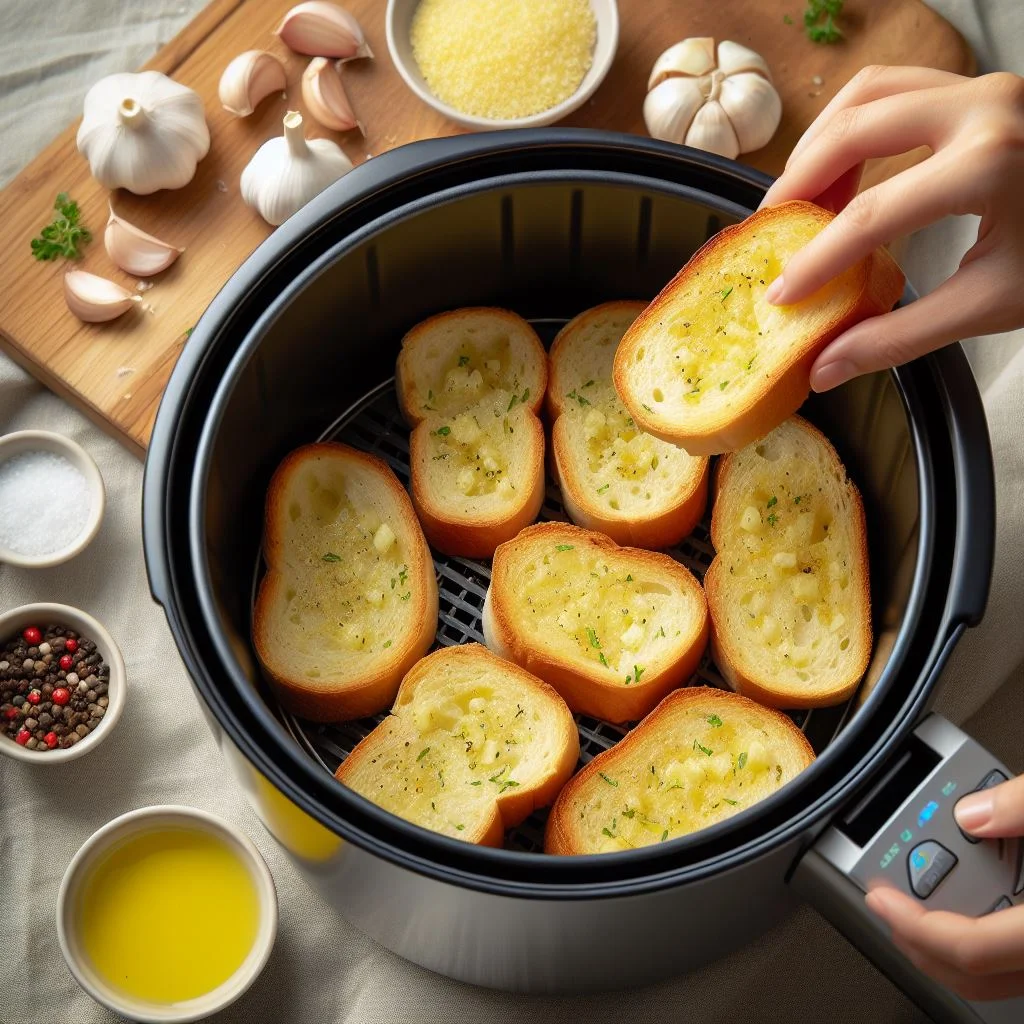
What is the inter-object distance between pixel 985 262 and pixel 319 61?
46.3 inches

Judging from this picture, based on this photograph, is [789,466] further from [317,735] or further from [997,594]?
[317,735]

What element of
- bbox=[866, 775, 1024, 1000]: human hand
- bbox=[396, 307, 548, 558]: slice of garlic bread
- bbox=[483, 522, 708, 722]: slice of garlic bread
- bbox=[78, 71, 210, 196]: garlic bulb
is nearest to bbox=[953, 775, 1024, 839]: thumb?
bbox=[866, 775, 1024, 1000]: human hand

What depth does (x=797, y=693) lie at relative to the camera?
5.32 ft

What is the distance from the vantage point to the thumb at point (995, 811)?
1.21 meters

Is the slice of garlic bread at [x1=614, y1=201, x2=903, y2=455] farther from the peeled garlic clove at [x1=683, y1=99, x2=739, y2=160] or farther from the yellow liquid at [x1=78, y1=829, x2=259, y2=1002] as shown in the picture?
the yellow liquid at [x1=78, y1=829, x2=259, y2=1002]

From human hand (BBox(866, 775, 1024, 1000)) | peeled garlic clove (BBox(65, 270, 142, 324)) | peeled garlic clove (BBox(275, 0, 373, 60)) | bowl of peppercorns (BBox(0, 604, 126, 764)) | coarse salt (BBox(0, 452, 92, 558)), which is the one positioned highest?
peeled garlic clove (BBox(275, 0, 373, 60))

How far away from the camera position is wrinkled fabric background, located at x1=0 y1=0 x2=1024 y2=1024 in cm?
175

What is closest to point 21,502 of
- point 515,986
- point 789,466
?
point 515,986

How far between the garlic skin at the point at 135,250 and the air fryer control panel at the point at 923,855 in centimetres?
135

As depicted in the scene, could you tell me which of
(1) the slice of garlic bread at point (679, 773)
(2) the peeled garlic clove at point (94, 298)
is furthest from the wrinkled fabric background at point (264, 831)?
(1) the slice of garlic bread at point (679, 773)

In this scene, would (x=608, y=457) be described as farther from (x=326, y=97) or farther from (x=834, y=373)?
(x=326, y=97)

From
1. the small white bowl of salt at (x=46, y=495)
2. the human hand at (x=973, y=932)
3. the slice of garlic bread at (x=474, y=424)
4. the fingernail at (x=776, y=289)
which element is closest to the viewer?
the human hand at (x=973, y=932)

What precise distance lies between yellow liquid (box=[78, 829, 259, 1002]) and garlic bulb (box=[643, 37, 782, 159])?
1305mm

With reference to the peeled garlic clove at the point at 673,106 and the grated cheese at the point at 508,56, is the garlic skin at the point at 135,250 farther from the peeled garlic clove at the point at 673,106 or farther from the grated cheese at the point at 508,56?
the peeled garlic clove at the point at 673,106
